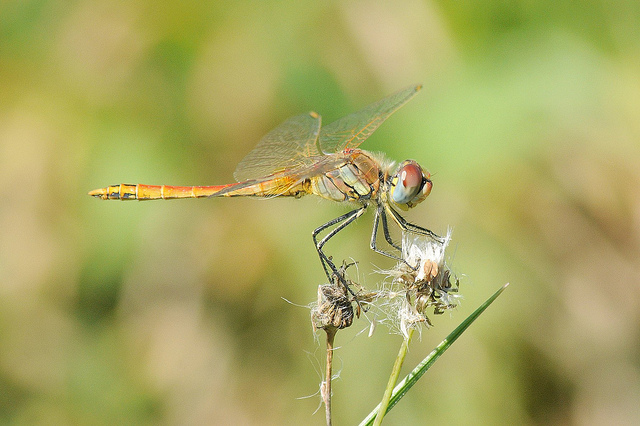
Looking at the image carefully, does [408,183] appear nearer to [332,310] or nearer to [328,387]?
[332,310]

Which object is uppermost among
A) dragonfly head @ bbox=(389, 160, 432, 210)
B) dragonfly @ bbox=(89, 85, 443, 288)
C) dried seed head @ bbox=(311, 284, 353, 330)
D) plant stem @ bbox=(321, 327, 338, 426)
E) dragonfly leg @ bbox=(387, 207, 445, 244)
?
dragonfly @ bbox=(89, 85, 443, 288)

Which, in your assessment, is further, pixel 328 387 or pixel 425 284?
pixel 425 284

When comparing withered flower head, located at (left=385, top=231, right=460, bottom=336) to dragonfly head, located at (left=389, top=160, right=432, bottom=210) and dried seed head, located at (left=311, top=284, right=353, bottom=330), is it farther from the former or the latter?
dragonfly head, located at (left=389, top=160, right=432, bottom=210)

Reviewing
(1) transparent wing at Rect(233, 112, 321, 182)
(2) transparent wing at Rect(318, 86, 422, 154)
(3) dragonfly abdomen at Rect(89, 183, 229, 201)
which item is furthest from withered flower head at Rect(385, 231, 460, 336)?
(3) dragonfly abdomen at Rect(89, 183, 229, 201)

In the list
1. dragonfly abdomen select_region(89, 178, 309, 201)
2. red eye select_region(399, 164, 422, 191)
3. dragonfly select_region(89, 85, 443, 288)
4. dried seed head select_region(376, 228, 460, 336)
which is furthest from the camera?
dragonfly abdomen select_region(89, 178, 309, 201)

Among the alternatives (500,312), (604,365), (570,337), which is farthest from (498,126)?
(604,365)

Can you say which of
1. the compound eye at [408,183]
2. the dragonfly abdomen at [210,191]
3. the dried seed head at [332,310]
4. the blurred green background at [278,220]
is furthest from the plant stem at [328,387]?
the blurred green background at [278,220]

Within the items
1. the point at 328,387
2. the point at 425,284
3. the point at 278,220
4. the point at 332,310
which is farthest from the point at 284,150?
the point at 328,387

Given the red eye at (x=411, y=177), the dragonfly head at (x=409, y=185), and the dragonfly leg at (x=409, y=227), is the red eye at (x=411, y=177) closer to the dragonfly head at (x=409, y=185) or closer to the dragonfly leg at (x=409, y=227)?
the dragonfly head at (x=409, y=185)
